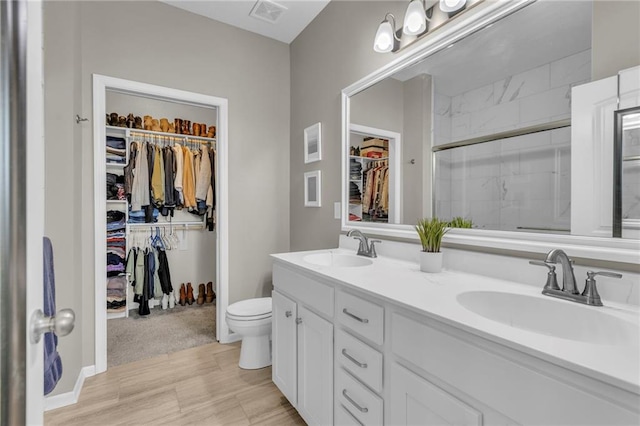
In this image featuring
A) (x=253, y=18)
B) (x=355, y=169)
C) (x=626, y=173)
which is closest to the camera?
(x=626, y=173)

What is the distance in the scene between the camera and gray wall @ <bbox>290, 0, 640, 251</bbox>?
202 cm

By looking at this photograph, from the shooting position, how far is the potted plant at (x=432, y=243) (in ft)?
4.60

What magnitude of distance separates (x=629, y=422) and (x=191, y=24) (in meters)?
3.15

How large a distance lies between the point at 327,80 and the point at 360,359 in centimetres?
200

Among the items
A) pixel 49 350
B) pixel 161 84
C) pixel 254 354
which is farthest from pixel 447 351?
pixel 161 84

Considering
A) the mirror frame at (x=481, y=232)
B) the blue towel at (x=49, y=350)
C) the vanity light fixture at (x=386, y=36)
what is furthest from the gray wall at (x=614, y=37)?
the blue towel at (x=49, y=350)

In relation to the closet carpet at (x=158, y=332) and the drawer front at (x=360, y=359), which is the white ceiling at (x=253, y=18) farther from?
the closet carpet at (x=158, y=332)

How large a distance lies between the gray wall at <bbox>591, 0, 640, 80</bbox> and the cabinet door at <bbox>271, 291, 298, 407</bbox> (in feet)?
5.16

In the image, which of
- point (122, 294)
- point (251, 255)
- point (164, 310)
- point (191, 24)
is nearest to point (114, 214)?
point (122, 294)

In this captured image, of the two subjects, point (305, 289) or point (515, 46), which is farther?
point (305, 289)

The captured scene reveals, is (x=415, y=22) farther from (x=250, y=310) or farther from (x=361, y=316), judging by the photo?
(x=250, y=310)

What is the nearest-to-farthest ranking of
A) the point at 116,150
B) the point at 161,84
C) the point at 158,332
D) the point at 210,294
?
the point at 161,84 < the point at 158,332 < the point at 116,150 < the point at 210,294

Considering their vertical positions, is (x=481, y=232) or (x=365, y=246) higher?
(x=481, y=232)

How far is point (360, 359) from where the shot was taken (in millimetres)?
1179
